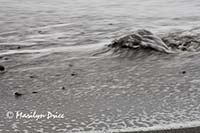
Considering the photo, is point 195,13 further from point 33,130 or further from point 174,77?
point 33,130

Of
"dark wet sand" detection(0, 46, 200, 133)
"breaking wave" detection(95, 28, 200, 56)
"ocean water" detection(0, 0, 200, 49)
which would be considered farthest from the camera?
"ocean water" detection(0, 0, 200, 49)

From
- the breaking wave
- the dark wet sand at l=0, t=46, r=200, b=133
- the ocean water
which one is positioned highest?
the dark wet sand at l=0, t=46, r=200, b=133

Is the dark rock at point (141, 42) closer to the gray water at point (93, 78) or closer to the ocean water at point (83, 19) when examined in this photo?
the gray water at point (93, 78)

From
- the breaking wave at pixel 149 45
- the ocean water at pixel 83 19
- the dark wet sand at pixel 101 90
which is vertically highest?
the dark wet sand at pixel 101 90

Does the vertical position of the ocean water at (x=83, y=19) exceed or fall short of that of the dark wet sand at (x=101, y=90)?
it falls short

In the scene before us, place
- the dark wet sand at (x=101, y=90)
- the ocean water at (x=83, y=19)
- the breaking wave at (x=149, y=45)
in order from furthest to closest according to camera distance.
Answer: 1. the ocean water at (x=83, y=19)
2. the breaking wave at (x=149, y=45)
3. the dark wet sand at (x=101, y=90)

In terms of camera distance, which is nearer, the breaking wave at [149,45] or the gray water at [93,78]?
the gray water at [93,78]

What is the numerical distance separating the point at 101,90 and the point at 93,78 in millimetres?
386

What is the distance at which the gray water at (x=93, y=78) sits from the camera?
2.98 meters

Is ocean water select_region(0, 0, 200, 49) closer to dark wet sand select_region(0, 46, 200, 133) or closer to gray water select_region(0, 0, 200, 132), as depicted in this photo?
gray water select_region(0, 0, 200, 132)

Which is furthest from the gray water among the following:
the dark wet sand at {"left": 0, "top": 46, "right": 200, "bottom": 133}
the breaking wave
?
the breaking wave

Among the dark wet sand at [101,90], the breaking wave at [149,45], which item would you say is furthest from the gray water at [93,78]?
the breaking wave at [149,45]

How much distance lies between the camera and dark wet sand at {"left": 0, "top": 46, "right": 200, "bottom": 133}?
2941mm

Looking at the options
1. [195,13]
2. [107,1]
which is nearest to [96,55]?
[195,13]
